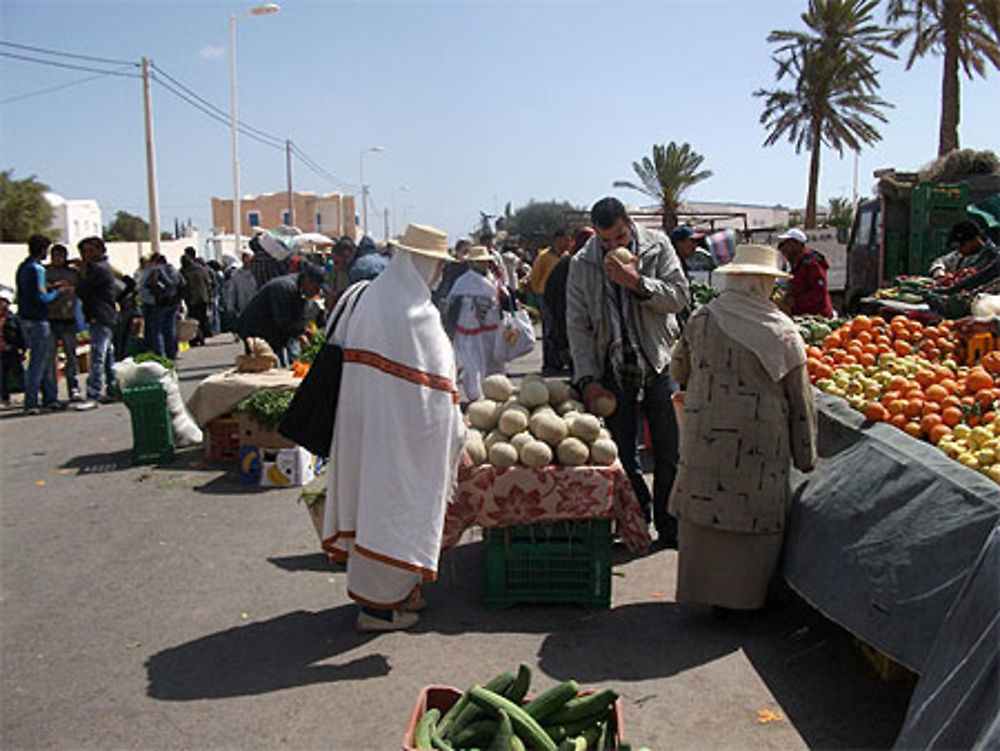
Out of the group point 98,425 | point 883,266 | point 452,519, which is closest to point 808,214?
point 883,266

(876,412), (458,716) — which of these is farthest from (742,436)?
(458,716)

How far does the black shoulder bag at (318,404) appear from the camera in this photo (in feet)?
15.5

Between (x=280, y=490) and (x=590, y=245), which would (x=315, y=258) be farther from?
(x=590, y=245)

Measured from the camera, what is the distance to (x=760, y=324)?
4543mm

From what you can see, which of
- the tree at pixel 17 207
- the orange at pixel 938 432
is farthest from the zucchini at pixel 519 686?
the tree at pixel 17 207

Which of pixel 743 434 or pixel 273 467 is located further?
pixel 273 467

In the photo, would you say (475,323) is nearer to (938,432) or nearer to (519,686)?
(938,432)

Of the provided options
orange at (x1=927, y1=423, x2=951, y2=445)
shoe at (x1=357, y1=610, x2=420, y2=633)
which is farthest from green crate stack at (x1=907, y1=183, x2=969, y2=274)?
shoe at (x1=357, y1=610, x2=420, y2=633)

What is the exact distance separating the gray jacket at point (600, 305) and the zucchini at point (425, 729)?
3.09 meters

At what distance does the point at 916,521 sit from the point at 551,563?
77.5 inches

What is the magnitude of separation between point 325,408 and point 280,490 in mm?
3556

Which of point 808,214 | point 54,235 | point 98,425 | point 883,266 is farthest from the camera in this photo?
point 54,235

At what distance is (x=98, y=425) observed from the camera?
36.6 ft

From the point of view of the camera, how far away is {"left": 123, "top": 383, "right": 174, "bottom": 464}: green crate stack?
352 inches
